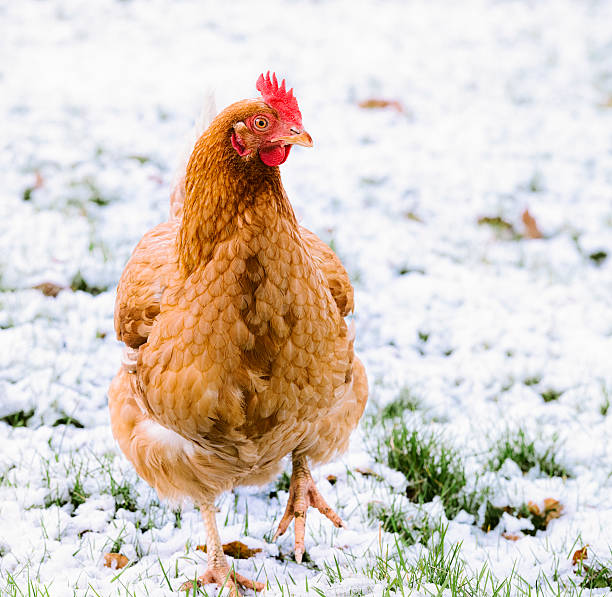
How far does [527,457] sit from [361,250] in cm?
185

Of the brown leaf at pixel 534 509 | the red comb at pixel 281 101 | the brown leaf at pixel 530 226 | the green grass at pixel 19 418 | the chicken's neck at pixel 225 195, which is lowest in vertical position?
the green grass at pixel 19 418

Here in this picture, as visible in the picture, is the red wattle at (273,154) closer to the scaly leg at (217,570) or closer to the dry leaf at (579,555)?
the scaly leg at (217,570)

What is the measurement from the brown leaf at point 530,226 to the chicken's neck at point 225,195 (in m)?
3.15

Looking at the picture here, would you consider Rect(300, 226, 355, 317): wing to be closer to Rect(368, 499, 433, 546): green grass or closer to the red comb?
the red comb

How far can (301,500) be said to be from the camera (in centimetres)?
261

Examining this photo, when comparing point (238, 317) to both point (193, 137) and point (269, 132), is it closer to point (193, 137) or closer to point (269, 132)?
point (269, 132)

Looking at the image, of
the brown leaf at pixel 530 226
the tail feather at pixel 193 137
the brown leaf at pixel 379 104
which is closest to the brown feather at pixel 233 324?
the tail feather at pixel 193 137

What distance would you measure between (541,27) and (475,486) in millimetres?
7296

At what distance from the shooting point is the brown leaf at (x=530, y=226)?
4.79 metres

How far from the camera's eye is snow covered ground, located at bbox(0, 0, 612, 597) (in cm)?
251

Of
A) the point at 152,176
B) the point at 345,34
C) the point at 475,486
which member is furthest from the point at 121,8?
the point at 475,486

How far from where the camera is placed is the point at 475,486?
2727mm

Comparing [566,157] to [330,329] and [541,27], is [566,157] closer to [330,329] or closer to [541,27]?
[541,27]

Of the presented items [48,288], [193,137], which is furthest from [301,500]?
[48,288]
